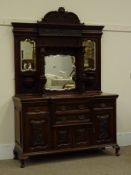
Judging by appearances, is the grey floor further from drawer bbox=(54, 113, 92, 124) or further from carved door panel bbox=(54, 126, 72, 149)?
drawer bbox=(54, 113, 92, 124)

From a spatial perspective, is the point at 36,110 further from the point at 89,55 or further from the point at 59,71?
the point at 89,55

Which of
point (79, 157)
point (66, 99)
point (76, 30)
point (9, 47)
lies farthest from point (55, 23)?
point (79, 157)

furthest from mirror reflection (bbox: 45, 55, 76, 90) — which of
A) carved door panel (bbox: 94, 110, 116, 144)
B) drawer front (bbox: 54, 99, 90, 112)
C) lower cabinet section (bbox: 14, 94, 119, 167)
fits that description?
carved door panel (bbox: 94, 110, 116, 144)

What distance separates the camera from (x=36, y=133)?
14.6 ft

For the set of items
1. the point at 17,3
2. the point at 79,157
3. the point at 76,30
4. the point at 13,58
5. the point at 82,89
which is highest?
the point at 17,3

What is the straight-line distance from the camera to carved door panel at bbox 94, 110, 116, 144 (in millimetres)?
4742

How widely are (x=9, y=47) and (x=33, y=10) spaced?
0.64 metres

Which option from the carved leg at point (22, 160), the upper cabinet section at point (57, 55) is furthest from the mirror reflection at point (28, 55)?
the carved leg at point (22, 160)

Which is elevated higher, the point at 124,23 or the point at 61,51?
the point at 124,23

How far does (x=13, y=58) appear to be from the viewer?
4.77m

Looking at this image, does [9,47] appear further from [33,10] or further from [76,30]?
[76,30]

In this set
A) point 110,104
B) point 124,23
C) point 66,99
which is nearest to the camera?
point 66,99

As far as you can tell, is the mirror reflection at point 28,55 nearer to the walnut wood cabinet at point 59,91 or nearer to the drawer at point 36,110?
the walnut wood cabinet at point 59,91

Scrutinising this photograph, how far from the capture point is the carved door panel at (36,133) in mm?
4406
